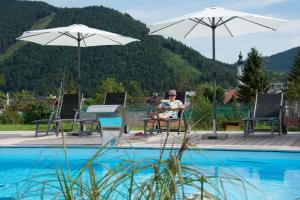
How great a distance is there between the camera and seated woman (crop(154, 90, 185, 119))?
9281 mm

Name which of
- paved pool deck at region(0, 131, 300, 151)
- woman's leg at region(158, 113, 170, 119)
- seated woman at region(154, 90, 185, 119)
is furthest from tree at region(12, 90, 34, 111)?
woman's leg at region(158, 113, 170, 119)

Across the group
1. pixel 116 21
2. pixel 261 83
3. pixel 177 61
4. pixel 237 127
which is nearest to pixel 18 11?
pixel 116 21

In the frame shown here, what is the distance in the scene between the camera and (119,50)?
291ft

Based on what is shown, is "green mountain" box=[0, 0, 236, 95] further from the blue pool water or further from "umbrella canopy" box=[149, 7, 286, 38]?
the blue pool water

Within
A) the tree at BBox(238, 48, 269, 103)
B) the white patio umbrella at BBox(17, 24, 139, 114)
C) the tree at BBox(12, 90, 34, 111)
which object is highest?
the tree at BBox(238, 48, 269, 103)

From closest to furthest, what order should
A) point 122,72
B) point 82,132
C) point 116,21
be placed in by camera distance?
point 82,132 → point 122,72 → point 116,21

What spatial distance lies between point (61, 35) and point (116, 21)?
274 ft

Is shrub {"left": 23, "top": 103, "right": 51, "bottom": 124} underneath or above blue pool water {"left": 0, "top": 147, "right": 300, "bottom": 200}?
above

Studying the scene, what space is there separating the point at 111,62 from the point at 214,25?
7563cm

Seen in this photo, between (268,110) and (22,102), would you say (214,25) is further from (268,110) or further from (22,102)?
(22,102)

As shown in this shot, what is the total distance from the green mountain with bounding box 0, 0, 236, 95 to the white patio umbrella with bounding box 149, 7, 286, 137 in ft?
211

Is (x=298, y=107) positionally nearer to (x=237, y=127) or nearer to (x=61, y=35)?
(x=237, y=127)

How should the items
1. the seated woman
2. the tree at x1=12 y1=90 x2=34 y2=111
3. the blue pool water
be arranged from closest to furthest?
1. the blue pool water
2. the seated woman
3. the tree at x1=12 y1=90 x2=34 y2=111

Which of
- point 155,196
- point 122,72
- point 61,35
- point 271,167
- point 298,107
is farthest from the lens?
point 122,72
